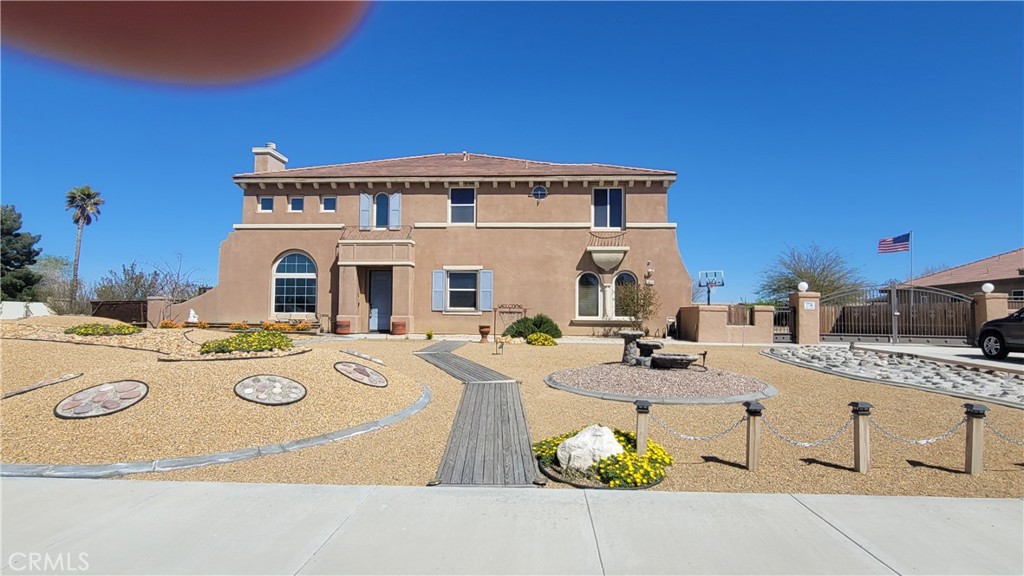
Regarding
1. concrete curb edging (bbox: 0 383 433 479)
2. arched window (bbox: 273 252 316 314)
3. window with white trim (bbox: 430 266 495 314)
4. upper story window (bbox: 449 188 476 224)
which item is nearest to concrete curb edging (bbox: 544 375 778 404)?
concrete curb edging (bbox: 0 383 433 479)

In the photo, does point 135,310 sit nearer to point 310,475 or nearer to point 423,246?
point 423,246

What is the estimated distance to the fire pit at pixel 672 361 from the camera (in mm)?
10742

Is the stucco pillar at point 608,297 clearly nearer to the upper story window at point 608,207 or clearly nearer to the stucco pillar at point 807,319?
the upper story window at point 608,207

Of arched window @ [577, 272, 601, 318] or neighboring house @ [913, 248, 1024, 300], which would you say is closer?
arched window @ [577, 272, 601, 318]

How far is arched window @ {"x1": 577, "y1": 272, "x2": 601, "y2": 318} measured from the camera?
2181cm

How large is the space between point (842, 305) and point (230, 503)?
2578 centimetres

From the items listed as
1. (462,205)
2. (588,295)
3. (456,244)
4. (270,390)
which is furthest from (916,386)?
(462,205)

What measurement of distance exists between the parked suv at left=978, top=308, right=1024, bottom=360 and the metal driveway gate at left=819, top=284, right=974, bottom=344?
6208 millimetres

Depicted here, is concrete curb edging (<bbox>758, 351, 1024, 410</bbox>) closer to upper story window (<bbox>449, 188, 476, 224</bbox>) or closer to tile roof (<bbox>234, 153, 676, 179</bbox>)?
tile roof (<bbox>234, 153, 676, 179</bbox>)

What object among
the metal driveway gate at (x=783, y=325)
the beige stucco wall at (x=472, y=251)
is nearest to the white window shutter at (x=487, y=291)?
the beige stucco wall at (x=472, y=251)

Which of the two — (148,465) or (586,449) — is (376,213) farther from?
(586,449)

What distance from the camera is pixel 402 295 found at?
21156mm

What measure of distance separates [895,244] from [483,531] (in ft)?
101

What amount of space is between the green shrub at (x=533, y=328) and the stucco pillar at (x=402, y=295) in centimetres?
428
